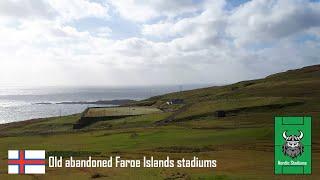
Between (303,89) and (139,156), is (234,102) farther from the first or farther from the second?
(139,156)

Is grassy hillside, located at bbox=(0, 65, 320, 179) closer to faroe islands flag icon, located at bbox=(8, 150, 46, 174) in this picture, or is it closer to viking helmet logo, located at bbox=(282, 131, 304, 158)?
faroe islands flag icon, located at bbox=(8, 150, 46, 174)

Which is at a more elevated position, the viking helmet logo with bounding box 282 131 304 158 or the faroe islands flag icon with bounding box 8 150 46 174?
the viking helmet logo with bounding box 282 131 304 158

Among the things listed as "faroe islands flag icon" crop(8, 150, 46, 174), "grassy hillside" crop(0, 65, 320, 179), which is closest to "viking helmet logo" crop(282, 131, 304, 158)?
"grassy hillside" crop(0, 65, 320, 179)

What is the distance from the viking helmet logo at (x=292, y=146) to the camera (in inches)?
966

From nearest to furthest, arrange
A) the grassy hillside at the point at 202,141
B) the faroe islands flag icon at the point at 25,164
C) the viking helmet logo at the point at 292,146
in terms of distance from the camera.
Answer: the viking helmet logo at the point at 292,146 → the grassy hillside at the point at 202,141 → the faroe islands flag icon at the point at 25,164

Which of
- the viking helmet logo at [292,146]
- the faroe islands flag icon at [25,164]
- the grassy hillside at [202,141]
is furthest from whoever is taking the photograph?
the faroe islands flag icon at [25,164]

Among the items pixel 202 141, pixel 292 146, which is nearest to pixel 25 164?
pixel 292 146

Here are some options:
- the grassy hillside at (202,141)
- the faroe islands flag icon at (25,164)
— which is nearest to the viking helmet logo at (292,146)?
the grassy hillside at (202,141)

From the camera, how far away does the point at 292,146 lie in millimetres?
24859

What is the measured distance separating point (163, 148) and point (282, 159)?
1337 centimetres

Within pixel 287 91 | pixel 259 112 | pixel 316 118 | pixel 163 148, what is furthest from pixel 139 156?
pixel 287 91

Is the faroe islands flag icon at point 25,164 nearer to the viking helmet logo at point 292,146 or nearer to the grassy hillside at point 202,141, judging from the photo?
the grassy hillside at point 202,141

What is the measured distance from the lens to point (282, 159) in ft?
82.6

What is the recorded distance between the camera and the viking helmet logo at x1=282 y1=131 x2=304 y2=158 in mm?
24531
